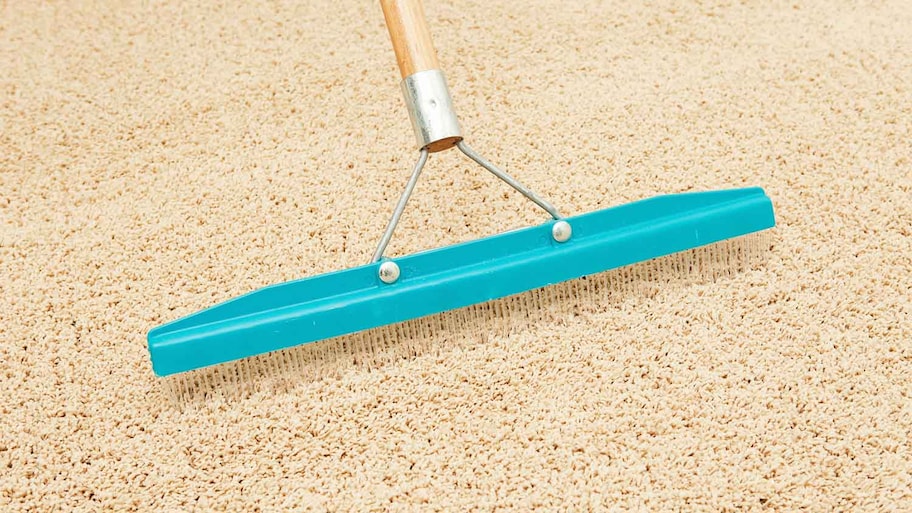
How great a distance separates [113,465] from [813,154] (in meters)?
0.92

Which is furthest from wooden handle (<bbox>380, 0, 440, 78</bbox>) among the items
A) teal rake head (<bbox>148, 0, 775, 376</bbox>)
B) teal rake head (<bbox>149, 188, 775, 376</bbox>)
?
teal rake head (<bbox>149, 188, 775, 376</bbox>)

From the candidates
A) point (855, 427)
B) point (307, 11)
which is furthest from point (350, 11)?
point (855, 427)

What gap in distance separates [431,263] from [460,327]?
10 centimetres

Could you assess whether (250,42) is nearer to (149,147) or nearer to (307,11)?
(307,11)

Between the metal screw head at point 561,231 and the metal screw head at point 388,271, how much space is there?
166 millimetres

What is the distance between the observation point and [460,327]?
32.5 inches

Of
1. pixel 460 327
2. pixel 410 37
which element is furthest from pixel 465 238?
pixel 410 37

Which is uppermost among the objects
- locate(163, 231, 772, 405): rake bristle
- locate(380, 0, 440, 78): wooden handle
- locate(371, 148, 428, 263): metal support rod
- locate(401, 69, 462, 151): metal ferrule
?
locate(380, 0, 440, 78): wooden handle

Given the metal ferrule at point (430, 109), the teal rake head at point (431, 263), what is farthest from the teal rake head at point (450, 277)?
the metal ferrule at point (430, 109)

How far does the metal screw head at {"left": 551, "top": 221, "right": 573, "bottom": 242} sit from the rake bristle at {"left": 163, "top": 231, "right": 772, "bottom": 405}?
90 millimetres

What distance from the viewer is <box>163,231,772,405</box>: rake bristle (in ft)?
2.59

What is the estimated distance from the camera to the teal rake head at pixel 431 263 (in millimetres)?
723

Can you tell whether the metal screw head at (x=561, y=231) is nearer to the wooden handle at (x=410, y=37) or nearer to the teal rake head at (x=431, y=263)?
the teal rake head at (x=431, y=263)

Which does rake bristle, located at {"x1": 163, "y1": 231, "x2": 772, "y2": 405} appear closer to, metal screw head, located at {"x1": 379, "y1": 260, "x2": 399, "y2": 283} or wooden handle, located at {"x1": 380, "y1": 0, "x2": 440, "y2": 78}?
metal screw head, located at {"x1": 379, "y1": 260, "x2": 399, "y2": 283}
